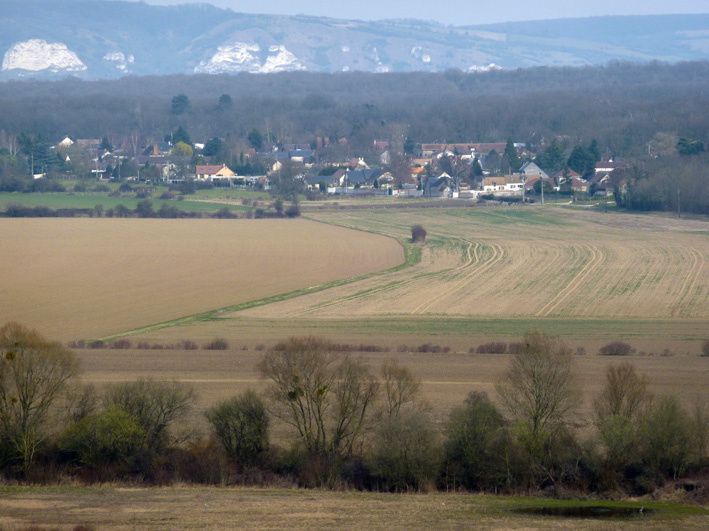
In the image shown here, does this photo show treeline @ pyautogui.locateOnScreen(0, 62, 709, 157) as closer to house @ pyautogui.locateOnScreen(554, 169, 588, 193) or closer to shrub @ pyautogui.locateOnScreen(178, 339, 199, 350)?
house @ pyautogui.locateOnScreen(554, 169, 588, 193)

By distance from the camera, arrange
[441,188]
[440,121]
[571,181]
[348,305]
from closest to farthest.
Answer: [348,305] → [571,181] → [441,188] → [440,121]

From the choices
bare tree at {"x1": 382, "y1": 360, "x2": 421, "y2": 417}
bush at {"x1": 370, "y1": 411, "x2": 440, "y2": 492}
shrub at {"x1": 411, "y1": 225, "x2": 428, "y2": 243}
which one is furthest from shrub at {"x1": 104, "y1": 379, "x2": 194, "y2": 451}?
shrub at {"x1": 411, "y1": 225, "x2": 428, "y2": 243}

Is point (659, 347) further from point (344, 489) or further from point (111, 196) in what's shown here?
point (111, 196)

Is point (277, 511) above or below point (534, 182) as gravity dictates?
below

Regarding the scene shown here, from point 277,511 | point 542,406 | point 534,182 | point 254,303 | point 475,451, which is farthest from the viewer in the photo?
point 534,182

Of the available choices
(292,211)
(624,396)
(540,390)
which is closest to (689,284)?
(624,396)

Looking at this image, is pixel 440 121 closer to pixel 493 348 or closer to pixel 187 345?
pixel 187 345

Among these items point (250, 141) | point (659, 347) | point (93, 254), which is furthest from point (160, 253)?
point (250, 141)
